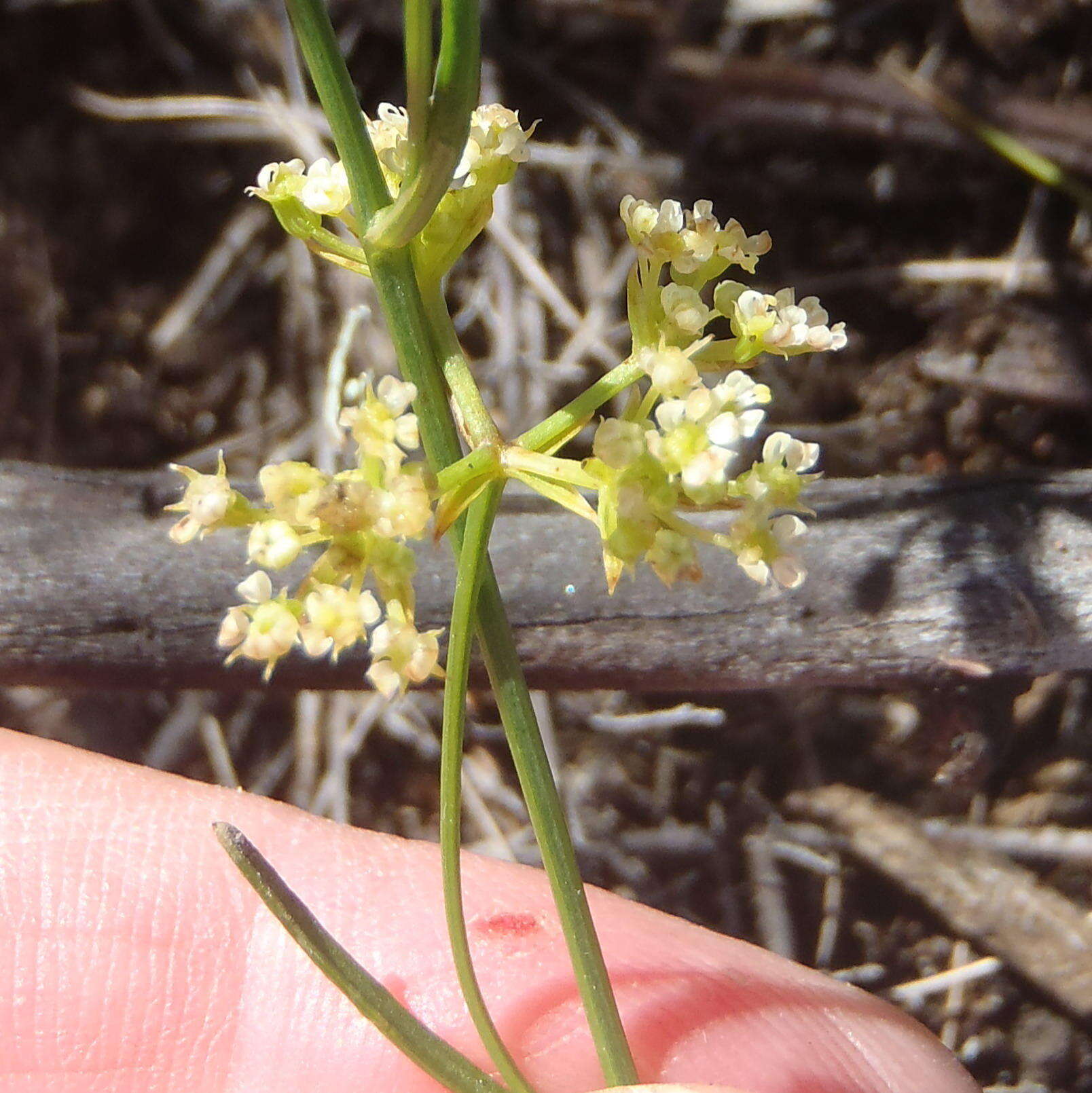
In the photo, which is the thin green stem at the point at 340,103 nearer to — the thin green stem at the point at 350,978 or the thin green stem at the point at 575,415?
the thin green stem at the point at 575,415

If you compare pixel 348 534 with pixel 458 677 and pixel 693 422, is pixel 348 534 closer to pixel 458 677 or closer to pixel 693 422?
pixel 458 677

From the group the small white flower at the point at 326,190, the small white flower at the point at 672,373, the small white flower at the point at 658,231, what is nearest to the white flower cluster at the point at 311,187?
the small white flower at the point at 326,190

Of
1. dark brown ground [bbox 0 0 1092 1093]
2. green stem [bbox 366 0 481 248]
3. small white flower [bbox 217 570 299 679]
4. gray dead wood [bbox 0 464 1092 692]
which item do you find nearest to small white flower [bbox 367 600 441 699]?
small white flower [bbox 217 570 299 679]

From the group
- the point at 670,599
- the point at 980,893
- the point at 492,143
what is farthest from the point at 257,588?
the point at 980,893

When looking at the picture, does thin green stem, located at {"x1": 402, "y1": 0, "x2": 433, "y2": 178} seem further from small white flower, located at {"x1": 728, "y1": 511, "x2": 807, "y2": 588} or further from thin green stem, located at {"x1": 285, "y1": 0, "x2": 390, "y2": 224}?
small white flower, located at {"x1": 728, "y1": 511, "x2": 807, "y2": 588}

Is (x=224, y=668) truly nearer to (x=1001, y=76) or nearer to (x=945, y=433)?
(x=945, y=433)

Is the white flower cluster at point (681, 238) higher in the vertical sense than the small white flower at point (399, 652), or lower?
higher
